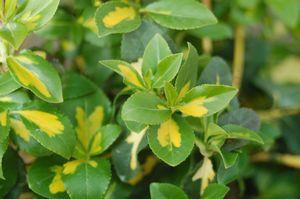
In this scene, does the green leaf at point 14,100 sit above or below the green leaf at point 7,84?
below

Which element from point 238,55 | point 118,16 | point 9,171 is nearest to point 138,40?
point 118,16

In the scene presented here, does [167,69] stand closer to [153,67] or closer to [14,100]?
[153,67]

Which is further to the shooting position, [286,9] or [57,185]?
[286,9]

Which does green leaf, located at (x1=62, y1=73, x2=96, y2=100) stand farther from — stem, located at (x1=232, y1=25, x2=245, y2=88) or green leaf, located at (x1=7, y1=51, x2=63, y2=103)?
stem, located at (x1=232, y1=25, x2=245, y2=88)

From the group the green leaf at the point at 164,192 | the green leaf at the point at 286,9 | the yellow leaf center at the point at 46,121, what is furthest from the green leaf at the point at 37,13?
the green leaf at the point at 286,9

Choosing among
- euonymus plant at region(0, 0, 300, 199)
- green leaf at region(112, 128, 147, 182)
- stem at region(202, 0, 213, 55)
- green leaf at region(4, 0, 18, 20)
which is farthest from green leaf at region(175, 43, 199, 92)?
stem at region(202, 0, 213, 55)

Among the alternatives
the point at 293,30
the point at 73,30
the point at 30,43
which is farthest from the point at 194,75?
the point at 293,30

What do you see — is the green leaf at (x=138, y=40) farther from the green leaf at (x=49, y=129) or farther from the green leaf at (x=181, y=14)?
the green leaf at (x=49, y=129)
